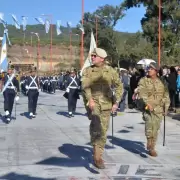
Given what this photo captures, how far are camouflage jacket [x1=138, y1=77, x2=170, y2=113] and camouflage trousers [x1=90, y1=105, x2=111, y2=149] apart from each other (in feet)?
4.59

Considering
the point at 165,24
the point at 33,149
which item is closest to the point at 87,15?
the point at 165,24

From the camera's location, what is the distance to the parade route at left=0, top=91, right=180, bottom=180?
786cm

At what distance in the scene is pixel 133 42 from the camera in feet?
294

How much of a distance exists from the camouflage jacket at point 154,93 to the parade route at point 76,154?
959 mm

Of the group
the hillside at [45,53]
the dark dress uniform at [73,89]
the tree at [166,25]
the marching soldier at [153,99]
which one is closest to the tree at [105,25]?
the hillside at [45,53]

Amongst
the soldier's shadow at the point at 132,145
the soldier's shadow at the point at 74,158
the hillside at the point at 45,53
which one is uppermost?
the hillside at the point at 45,53

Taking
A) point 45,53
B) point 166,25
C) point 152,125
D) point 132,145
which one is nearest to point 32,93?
point 132,145

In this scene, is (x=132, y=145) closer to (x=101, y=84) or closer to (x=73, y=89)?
(x=101, y=84)

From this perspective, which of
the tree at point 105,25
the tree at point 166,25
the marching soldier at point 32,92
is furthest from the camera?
the tree at point 105,25

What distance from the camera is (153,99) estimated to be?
9367 mm

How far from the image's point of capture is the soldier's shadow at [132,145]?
988 centimetres

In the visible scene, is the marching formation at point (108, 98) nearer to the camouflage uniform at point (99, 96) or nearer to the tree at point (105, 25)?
the camouflage uniform at point (99, 96)

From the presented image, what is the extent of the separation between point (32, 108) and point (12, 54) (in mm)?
96772

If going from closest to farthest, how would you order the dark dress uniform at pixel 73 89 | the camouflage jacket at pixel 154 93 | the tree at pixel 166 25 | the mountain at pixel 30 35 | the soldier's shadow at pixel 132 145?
1. the camouflage jacket at pixel 154 93
2. the soldier's shadow at pixel 132 145
3. the dark dress uniform at pixel 73 89
4. the tree at pixel 166 25
5. the mountain at pixel 30 35
